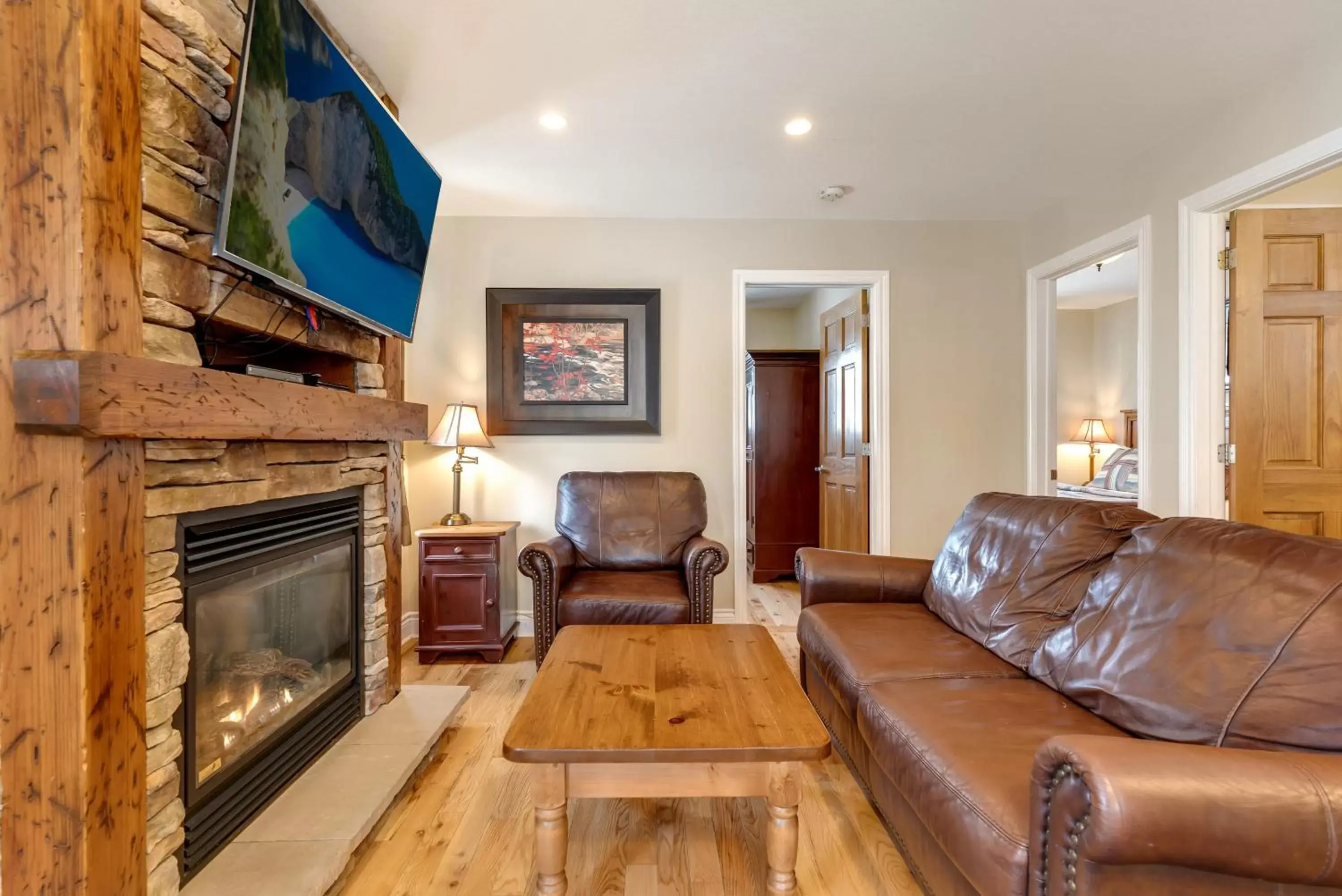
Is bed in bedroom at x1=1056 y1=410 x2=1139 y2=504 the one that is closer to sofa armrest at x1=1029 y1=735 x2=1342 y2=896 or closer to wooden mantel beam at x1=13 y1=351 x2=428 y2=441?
sofa armrest at x1=1029 y1=735 x2=1342 y2=896

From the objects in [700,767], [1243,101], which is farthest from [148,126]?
[1243,101]

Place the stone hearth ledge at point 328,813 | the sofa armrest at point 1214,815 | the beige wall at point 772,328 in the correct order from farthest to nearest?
1. the beige wall at point 772,328
2. the stone hearth ledge at point 328,813
3. the sofa armrest at point 1214,815

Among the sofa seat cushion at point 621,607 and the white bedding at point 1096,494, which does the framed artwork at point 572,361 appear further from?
the white bedding at point 1096,494

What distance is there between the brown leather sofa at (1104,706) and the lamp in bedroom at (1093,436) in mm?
4909

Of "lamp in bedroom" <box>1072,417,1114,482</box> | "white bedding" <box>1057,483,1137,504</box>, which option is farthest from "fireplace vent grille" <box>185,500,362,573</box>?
"lamp in bedroom" <box>1072,417,1114,482</box>

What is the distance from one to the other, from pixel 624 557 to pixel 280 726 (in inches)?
64.7

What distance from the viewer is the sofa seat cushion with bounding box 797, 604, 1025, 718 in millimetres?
1643

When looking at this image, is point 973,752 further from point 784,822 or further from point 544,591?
point 544,591

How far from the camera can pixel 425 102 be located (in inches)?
88.7

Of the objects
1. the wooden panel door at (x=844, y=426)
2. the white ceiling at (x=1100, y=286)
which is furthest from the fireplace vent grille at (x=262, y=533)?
the white ceiling at (x=1100, y=286)

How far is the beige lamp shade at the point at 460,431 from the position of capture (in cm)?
308

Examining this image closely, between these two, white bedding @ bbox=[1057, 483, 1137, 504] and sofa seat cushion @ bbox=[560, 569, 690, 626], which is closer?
sofa seat cushion @ bbox=[560, 569, 690, 626]

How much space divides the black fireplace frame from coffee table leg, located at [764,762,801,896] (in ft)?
4.35

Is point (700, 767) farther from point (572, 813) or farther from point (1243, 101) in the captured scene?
point (1243, 101)
